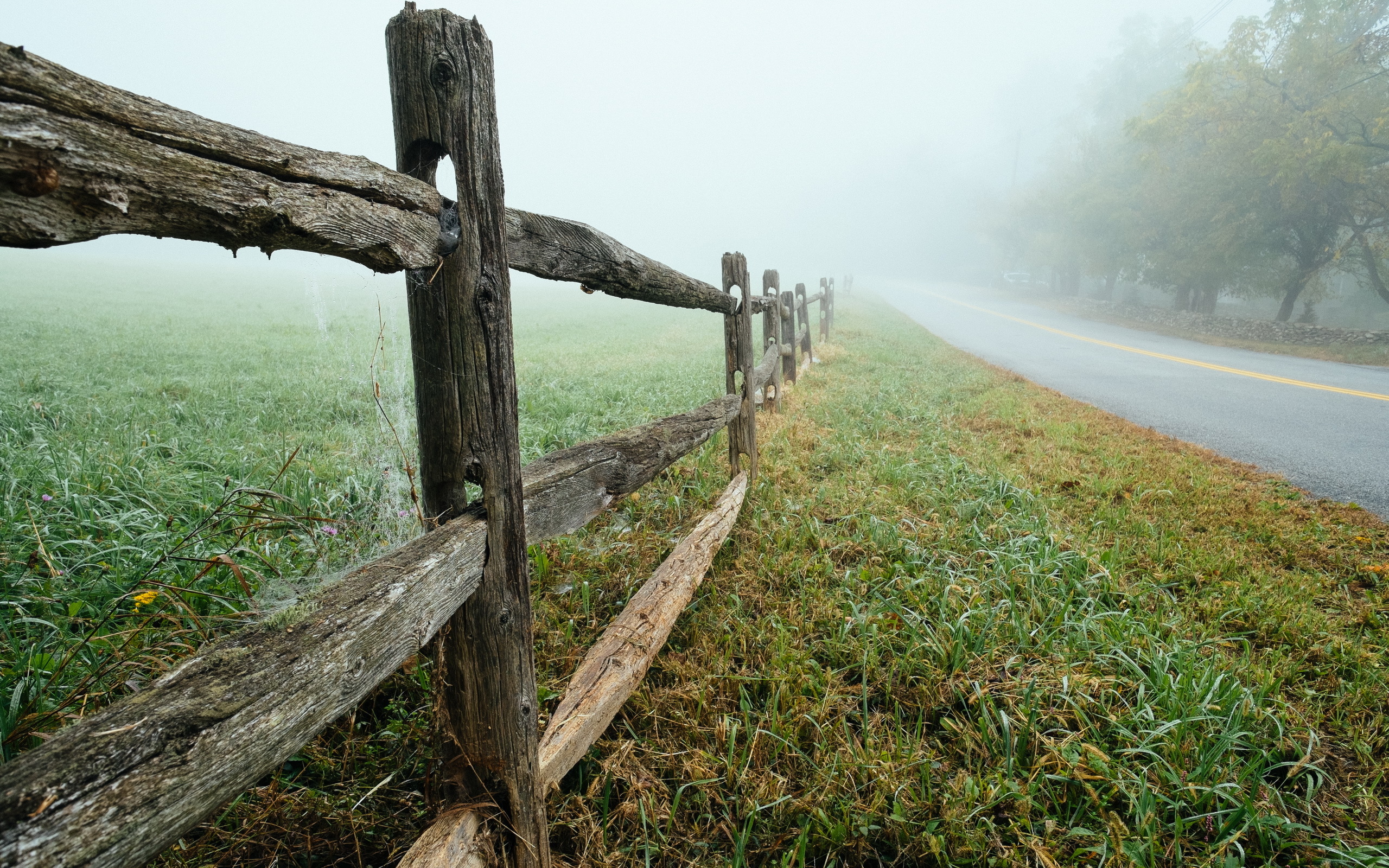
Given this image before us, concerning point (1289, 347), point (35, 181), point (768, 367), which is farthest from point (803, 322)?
point (1289, 347)

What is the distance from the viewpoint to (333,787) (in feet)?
5.70

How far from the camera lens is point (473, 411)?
1320mm

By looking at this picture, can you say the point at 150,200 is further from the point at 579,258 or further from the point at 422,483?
the point at 579,258

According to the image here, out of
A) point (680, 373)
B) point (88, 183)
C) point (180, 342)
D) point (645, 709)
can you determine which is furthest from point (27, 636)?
point (180, 342)

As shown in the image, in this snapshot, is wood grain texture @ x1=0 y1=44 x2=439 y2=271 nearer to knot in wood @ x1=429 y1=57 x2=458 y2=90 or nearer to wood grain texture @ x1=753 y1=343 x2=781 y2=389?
knot in wood @ x1=429 y1=57 x2=458 y2=90

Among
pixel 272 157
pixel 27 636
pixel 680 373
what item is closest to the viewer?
pixel 272 157

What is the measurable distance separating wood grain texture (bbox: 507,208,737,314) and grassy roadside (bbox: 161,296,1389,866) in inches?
55.2

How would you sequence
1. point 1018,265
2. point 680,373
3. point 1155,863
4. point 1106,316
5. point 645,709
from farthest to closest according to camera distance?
point 1018,265, point 1106,316, point 680,373, point 645,709, point 1155,863

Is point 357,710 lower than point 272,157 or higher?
lower

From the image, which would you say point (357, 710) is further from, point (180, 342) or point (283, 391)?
point (180, 342)

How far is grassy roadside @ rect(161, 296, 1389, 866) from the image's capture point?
176cm

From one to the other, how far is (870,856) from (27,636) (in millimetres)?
2619

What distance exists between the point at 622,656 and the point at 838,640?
0.95 meters

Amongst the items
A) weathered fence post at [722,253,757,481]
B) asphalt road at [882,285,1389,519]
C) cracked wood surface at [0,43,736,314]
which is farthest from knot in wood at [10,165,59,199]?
asphalt road at [882,285,1389,519]
